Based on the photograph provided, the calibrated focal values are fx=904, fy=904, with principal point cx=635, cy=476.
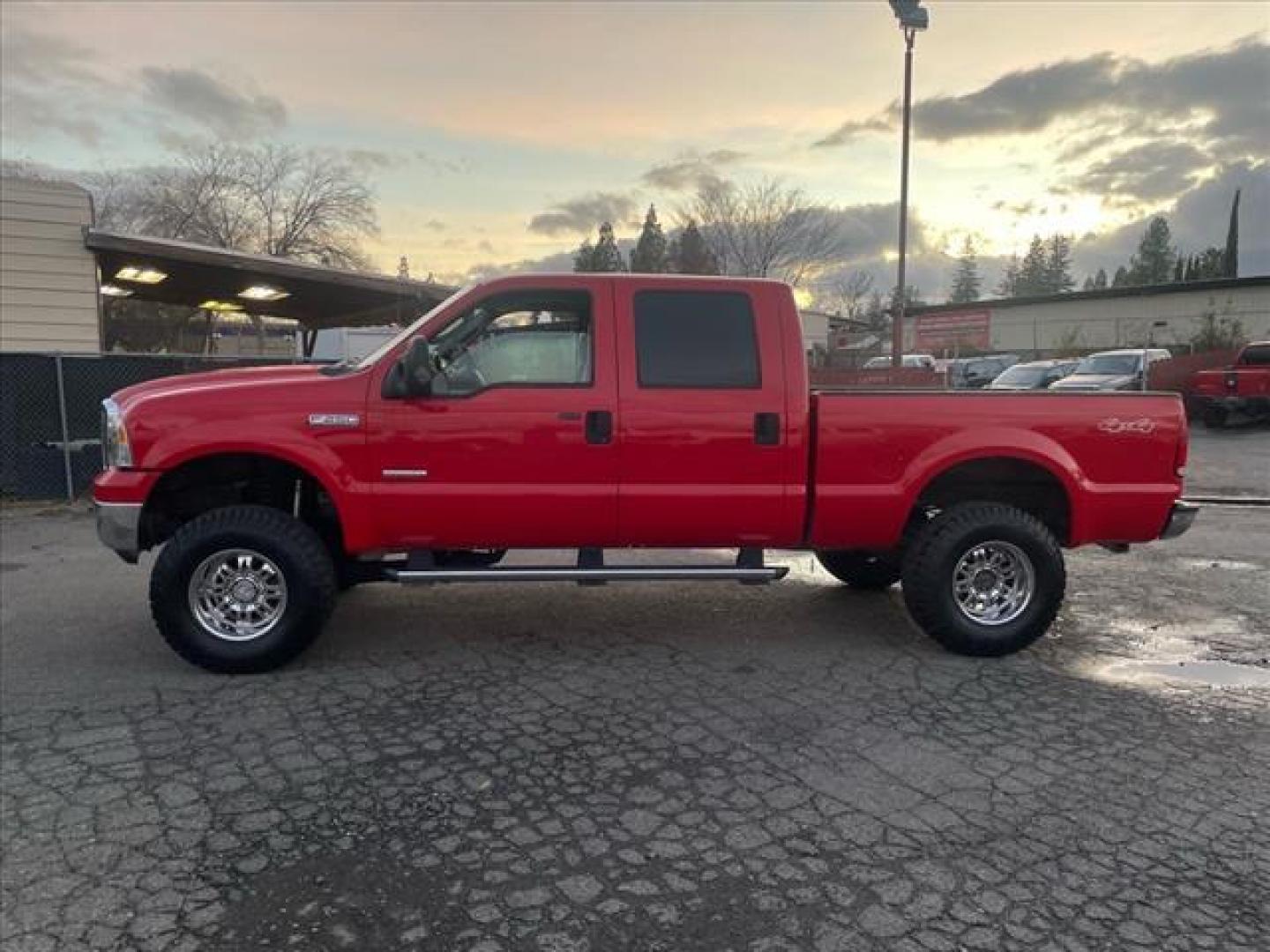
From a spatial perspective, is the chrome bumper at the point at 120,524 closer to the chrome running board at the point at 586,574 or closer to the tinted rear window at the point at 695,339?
the chrome running board at the point at 586,574

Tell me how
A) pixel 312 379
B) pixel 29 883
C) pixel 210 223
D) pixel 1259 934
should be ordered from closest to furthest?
pixel 1259 934, pixel 29 883, pixel 312 379, pixel 210 223

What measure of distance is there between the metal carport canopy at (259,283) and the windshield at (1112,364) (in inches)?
659

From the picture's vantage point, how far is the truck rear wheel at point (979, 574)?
514 centimetres

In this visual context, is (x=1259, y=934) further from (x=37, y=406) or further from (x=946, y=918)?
(x=37, y=406)

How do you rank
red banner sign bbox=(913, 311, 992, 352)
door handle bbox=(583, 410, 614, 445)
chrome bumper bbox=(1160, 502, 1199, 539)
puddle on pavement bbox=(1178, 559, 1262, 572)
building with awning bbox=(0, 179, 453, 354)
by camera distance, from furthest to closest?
red banner sign bbox=(913, 311, 992, 352) < building with awning bbox=(0, 179, 453, 354) < puddle on pavement bbox=(1178, 559, 1262, 572) < chrome bumper bbox=(1160, 502, 1199, 539) < door handle bbox=(583, 410, 614, 445)

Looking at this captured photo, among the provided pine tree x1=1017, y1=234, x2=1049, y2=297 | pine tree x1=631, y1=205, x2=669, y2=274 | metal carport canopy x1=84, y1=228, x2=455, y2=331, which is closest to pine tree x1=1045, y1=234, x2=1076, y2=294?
pine tree x1=1017, y1=234, x2=1049, y2=297

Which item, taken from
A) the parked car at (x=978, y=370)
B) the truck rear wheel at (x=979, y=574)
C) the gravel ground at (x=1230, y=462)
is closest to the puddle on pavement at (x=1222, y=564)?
the truck rear wheel at (x=979, y=574)

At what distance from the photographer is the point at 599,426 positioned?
195 inches

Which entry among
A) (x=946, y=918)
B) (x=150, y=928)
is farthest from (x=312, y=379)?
(x=946, y=918)

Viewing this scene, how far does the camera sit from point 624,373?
5000mm

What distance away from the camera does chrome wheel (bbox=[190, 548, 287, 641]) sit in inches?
191

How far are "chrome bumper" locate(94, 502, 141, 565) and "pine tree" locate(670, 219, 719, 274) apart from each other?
36.8 meters

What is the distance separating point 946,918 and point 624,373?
311 centimetres

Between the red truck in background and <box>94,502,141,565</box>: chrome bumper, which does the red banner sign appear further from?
<box>94,502,141,565</box>: chrome bumper
